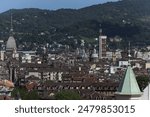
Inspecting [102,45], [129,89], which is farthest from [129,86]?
[102,45]

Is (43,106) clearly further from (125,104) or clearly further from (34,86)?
(34,86)

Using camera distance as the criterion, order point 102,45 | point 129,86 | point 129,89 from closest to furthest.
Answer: point 129,89 → point 129,86 → point 102,45

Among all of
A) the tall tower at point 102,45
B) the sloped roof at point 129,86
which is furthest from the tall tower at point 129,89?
the tall tower at point 102,45

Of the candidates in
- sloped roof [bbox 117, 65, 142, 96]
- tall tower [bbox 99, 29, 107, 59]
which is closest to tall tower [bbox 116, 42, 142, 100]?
sloped roof [bbox 117, 65, 142, 96]

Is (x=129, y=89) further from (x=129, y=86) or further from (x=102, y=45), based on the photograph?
(x=102, y=45)

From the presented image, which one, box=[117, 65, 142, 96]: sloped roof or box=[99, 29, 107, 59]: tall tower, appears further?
box=[99, 29, 107, 59]: tall tower

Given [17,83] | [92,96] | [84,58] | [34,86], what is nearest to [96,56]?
[84,58]

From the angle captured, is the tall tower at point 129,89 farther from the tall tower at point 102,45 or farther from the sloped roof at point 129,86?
the tall tower at point 102,45

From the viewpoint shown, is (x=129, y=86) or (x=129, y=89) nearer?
(x=129, y=89)

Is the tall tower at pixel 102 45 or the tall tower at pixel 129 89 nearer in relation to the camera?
the tall tower at pixel 129 89

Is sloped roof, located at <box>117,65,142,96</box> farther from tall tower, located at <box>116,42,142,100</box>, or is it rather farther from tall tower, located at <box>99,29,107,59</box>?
tall tower, located at <box>99,29,107,59</box>

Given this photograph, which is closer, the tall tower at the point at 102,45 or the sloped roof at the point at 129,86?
the sloped roof at the point at 129,86
